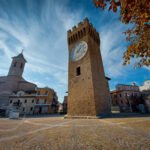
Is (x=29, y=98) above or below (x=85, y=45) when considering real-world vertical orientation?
below

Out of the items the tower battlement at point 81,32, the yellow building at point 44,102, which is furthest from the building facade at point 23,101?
the tower battlement at point 81,32

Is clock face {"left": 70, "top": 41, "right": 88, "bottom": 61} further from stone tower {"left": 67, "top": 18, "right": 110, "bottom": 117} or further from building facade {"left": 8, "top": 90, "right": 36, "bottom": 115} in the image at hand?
building facade {"left": 8, "top": 90, "right": 36, "bottom": 115}

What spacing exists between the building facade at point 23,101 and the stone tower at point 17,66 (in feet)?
32.9

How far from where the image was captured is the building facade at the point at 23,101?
28731 mm

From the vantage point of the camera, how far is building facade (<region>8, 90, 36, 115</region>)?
28731 millimetres

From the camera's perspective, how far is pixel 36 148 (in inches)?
84.7

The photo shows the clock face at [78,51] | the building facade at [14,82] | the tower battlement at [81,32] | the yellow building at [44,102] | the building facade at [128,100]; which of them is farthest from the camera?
the building facade at [14,82]

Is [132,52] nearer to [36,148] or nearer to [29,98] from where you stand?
[36,148]

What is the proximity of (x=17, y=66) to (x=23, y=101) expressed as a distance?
702 inches

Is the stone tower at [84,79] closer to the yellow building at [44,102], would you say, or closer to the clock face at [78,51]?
the clock face at [78,51]

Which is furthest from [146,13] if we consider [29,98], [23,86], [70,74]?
[23,86]

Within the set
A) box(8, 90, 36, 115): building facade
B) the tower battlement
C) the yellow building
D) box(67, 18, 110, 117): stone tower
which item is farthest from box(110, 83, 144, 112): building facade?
box(8, 90, 36, 115): building facade

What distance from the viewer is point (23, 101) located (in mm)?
30125

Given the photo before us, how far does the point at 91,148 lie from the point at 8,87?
4231 centimetres
